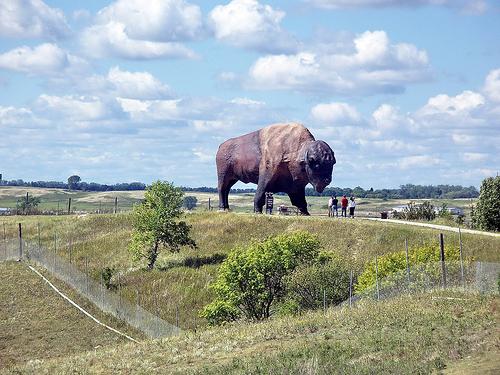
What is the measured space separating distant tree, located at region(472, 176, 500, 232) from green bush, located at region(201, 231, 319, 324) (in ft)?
49.8

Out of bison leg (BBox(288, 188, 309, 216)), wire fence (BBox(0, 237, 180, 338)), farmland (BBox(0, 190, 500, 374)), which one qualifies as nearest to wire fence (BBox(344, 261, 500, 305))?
farmland (BBox(0, 190, 500, 374))

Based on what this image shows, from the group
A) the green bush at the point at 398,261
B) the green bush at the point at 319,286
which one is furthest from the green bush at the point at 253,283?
the green bush at the point at 398,261

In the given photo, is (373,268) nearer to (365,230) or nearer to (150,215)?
(365,230)

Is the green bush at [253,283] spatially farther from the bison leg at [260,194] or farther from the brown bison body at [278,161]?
the bison leg at [260,194]

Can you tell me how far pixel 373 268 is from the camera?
177 ft

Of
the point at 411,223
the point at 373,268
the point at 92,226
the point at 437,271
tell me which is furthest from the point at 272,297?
the point at 92,226

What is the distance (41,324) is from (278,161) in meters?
20.2

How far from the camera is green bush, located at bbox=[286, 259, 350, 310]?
52.6m

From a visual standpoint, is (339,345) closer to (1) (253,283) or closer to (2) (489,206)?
(1) (253,283)

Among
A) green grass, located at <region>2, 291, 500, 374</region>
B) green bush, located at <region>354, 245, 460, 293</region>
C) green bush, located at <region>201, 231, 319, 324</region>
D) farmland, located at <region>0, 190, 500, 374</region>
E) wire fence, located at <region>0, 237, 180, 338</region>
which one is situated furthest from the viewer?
wire fence, located at <region>0, 237, 180, 338</region>

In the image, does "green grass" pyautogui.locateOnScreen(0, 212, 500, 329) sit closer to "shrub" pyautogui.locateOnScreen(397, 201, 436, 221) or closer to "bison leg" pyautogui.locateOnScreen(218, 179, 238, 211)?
"bison leg" pyautogui.locateOnScreen(218, 179, 238, 211)

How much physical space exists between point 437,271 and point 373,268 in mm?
6980

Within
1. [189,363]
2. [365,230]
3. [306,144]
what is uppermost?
[306,144]

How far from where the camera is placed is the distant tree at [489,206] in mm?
66625
